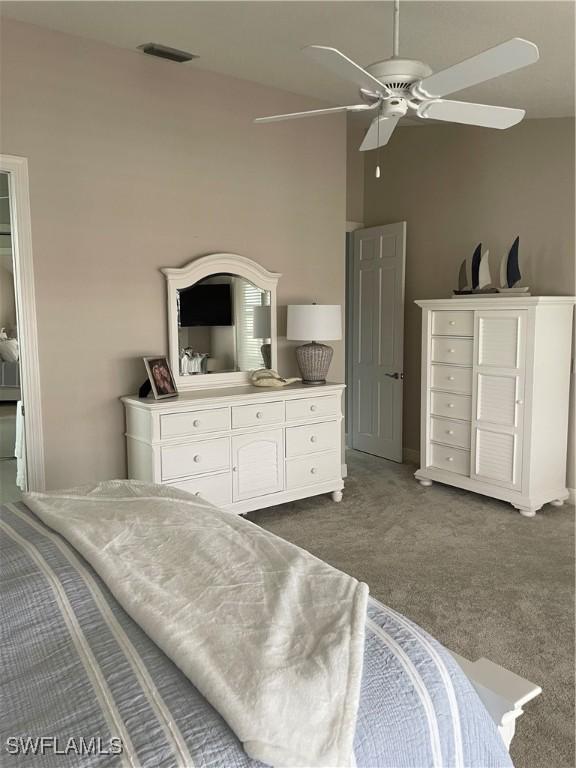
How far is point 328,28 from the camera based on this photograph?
10.5ft

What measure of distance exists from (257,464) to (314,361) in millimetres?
888

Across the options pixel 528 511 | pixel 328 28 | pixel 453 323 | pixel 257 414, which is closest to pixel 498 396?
pixel 453 323

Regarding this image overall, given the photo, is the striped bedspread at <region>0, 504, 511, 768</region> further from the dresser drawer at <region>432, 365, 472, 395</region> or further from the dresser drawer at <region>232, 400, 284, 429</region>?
the dresser drawer at <region>432, 365, 472, 395</region>

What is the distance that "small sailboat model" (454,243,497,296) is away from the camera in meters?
4.66

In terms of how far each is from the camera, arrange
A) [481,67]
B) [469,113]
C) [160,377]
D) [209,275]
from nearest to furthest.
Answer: [481,67], [469,113], [160,377], [209,275]

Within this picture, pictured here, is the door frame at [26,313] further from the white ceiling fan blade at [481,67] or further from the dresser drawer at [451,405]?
the dresser drawer at [451,405]

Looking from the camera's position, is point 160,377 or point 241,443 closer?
point 160,377

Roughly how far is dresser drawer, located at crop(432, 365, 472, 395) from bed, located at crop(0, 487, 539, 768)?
10.4 ft

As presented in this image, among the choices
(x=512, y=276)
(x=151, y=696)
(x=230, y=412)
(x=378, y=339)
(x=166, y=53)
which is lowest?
(x=151, y=696)

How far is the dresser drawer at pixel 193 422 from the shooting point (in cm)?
366

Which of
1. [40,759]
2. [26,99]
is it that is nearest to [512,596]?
[40,759]

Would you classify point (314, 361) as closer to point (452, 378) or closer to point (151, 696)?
point (452, 378)

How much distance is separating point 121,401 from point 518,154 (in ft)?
11.0

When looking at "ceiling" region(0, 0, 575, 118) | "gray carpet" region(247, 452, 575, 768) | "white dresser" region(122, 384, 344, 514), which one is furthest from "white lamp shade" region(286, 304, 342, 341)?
"ceiling" region(0, 0, 575, 118)
